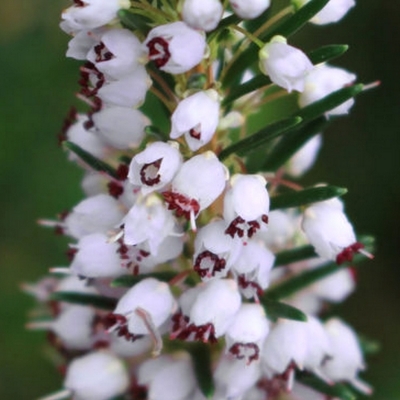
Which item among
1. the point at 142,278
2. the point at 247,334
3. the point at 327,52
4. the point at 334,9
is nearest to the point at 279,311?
the point at 247,334

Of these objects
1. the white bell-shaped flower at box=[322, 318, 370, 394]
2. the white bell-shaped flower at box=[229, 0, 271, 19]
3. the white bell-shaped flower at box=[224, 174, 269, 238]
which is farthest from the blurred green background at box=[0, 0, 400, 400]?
the white bell-shaped flower at box=[229, 0, 271, 19]

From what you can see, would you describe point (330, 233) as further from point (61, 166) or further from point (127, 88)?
point (61, 166)

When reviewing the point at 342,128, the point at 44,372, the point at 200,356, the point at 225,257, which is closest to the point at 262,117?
the point at 342,128

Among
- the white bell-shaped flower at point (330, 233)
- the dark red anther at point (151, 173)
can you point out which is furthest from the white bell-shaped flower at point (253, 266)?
the dark red anther at point (151, 173)

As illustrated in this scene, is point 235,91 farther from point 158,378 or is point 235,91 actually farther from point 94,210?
point 158,378

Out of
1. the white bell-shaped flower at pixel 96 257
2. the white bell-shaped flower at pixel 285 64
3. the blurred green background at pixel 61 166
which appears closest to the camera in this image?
the white bell-shaped flower at pixel 285 64

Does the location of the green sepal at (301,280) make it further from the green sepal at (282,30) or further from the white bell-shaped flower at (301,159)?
the green sepal at (282,30)
